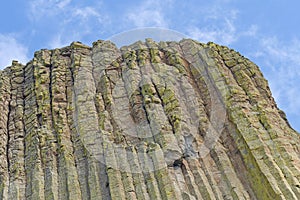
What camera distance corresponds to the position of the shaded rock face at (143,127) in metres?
24.7

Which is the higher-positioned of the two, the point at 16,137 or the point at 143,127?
the point at 16,137

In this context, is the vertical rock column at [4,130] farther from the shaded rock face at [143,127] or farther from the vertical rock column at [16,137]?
the vertical rock column at [16,137]

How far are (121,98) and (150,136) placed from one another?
13.8 ft

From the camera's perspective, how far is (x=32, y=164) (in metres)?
26.8

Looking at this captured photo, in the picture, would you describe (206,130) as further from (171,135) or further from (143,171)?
Result: (143,171)

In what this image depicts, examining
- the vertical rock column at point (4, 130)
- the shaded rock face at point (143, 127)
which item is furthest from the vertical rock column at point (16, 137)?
the vertical rock column at point (4, 130)

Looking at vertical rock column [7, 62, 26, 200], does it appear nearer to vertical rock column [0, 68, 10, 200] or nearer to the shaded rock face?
the shaded rock face

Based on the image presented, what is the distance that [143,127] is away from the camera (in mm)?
27781

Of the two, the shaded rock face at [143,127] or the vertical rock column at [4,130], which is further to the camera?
the vertical rock column at [4,130]

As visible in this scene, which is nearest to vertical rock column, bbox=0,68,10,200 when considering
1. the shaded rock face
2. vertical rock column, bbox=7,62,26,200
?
the shaded rock face

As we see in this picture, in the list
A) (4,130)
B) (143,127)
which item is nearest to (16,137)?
(4,130)

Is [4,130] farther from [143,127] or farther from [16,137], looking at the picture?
[143,127]

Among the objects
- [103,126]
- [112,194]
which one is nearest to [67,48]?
[103,126]

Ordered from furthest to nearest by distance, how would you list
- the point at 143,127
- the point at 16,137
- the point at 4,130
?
the point at 4,130 → the point at 16,137 → the point at 143,127
